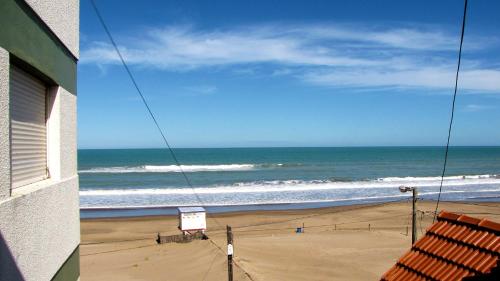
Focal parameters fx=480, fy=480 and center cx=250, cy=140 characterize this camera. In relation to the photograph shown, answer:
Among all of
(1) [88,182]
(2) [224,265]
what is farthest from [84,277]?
(1) [88,182]

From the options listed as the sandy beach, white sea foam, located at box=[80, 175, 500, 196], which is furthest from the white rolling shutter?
white sea foam, located at box=[80, 175, 500, 196]

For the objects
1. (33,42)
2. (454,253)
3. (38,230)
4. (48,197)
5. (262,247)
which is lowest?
(262,247)

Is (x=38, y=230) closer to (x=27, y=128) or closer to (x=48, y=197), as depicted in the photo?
(x=48, y=197)

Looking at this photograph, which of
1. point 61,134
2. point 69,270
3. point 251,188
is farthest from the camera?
point 251,188

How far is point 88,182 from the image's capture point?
5319 cm

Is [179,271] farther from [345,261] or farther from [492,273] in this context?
[492,273]

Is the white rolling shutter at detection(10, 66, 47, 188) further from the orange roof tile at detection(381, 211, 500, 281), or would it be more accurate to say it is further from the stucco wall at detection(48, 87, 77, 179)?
the orange roof tile at detection(381, 211, 500, 281)

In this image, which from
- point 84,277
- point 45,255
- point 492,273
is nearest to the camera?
point 45,255

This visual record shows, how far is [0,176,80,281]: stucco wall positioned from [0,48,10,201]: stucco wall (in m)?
0.12

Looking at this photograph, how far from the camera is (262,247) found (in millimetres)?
19969

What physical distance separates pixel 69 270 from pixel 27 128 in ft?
6.45

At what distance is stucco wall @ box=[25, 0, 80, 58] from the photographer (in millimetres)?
4084

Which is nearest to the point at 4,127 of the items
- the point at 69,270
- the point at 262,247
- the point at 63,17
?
the point at 63,17

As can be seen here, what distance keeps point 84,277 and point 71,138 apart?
11.8m
